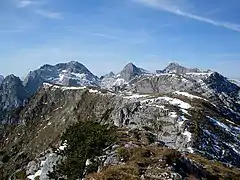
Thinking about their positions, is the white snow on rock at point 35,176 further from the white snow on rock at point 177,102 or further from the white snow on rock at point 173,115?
the white snow on rock at point 177,102

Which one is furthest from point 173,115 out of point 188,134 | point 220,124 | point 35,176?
point 35,176

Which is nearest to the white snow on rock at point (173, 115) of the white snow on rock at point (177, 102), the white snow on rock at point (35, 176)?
the white snow on rock at point (177, 102)

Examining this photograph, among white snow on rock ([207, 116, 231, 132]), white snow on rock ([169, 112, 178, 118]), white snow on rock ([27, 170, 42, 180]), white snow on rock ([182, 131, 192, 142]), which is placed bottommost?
white snow on rock ([27, 170, 42, 180])

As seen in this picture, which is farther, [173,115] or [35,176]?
[173,115]

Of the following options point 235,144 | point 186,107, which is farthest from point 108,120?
point 235,144

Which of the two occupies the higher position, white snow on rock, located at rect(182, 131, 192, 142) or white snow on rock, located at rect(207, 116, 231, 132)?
white snow on rock, located at rect(207, 116, 231, 132)

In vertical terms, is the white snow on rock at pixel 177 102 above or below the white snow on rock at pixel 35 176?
above

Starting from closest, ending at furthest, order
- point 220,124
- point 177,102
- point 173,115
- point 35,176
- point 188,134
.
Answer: point 35,176
point 188,134
point 173,115
point 220,124
point 177,102

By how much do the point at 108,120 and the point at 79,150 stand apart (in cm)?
12045

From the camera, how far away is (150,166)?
48.8 meters

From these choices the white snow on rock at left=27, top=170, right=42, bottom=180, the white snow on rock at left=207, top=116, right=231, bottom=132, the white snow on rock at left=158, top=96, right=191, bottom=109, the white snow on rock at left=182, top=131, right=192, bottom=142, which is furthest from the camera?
the white snow on rock at left=158, top=96, right=191, bottom=109

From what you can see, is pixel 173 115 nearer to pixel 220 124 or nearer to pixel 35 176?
pixel 220 124

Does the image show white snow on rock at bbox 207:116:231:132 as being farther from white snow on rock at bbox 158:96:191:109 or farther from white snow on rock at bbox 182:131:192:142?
white snow on rock at bbox 182:131:192:142

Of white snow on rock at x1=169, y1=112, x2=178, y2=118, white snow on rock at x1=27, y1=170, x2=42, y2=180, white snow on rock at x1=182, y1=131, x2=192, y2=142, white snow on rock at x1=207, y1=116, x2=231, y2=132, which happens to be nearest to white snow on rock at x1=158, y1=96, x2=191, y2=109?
white snow on rock at x1=207, y1=116, x2=231, y2=132
